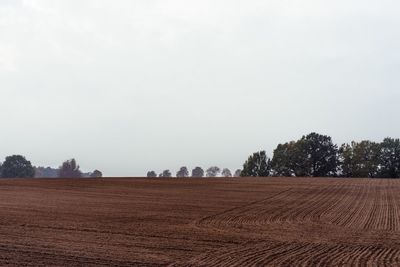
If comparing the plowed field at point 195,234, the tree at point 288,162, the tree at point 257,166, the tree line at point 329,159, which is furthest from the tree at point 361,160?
the plowed field at point 195,234

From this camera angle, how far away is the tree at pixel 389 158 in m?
96.4

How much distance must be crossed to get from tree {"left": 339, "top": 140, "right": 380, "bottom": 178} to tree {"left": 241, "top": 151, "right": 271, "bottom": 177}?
16048 millimetres

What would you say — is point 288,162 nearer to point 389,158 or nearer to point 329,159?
point 329,159

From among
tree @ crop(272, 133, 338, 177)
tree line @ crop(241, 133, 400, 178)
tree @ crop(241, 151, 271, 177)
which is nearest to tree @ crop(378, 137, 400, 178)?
tree line @ crop(241, 133, 400, 178)

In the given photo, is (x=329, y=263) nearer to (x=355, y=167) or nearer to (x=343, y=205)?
(x=343, y=205)

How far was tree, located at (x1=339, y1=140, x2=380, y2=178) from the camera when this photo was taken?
9950cm

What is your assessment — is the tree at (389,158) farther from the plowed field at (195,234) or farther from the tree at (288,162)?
the plowed field at (195,234)

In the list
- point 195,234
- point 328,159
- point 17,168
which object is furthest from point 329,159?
point 195,234

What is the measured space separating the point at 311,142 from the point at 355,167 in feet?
35.7

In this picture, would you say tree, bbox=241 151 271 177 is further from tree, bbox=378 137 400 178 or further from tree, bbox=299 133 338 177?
tree, bbox=378 137 400 178

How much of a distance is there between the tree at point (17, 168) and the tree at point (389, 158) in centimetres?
8329

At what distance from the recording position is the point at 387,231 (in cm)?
2116

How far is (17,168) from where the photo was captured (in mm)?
130875

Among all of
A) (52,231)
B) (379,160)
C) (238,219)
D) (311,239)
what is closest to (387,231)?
(311,239)
